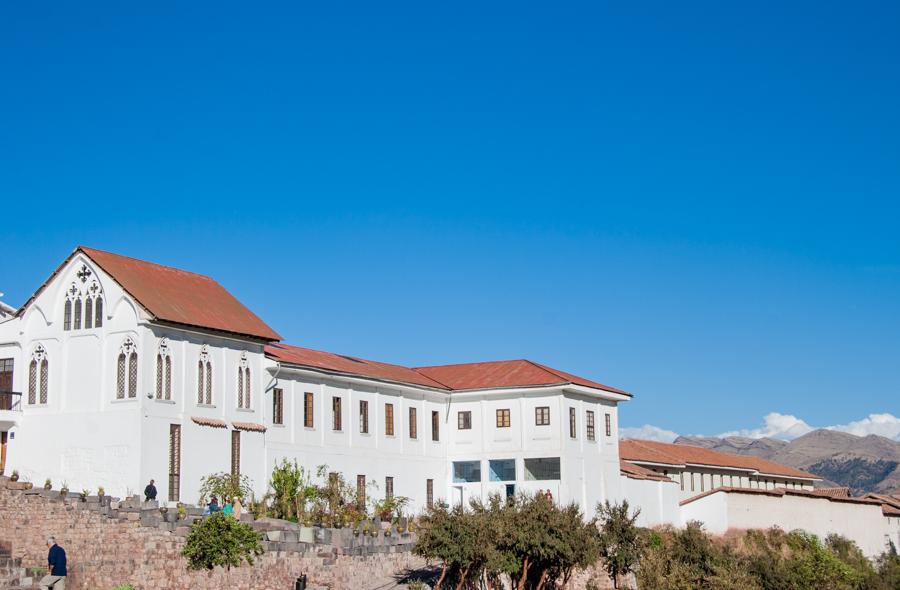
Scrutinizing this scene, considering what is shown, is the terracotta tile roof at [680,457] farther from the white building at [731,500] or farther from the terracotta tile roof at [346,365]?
the terracotta tile roof at [346,365]

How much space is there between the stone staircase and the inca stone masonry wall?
1.47 meters

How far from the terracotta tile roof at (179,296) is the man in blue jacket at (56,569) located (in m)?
9.19

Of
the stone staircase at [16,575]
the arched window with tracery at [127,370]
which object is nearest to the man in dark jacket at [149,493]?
the arched window with tracery at [127,370]

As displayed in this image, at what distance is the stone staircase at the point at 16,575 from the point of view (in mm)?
34344

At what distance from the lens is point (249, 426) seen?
45125 millimetres

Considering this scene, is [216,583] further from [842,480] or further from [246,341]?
[842,480]

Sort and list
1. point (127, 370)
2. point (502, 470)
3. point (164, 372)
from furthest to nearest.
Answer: point (502, 470) → point (164, 372) → point (127, 370)

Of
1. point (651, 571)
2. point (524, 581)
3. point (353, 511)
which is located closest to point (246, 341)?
point (353, 511)

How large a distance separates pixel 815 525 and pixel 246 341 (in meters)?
37.9

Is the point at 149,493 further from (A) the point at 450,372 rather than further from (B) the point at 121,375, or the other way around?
(A) the point at 450,372

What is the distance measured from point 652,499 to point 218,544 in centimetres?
3094

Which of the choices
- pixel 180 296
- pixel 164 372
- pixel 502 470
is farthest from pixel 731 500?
pixel 164 372

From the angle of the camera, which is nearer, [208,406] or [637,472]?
[208,406]

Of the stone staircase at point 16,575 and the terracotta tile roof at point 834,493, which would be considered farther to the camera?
the terracotta tile roof at point 834,493
